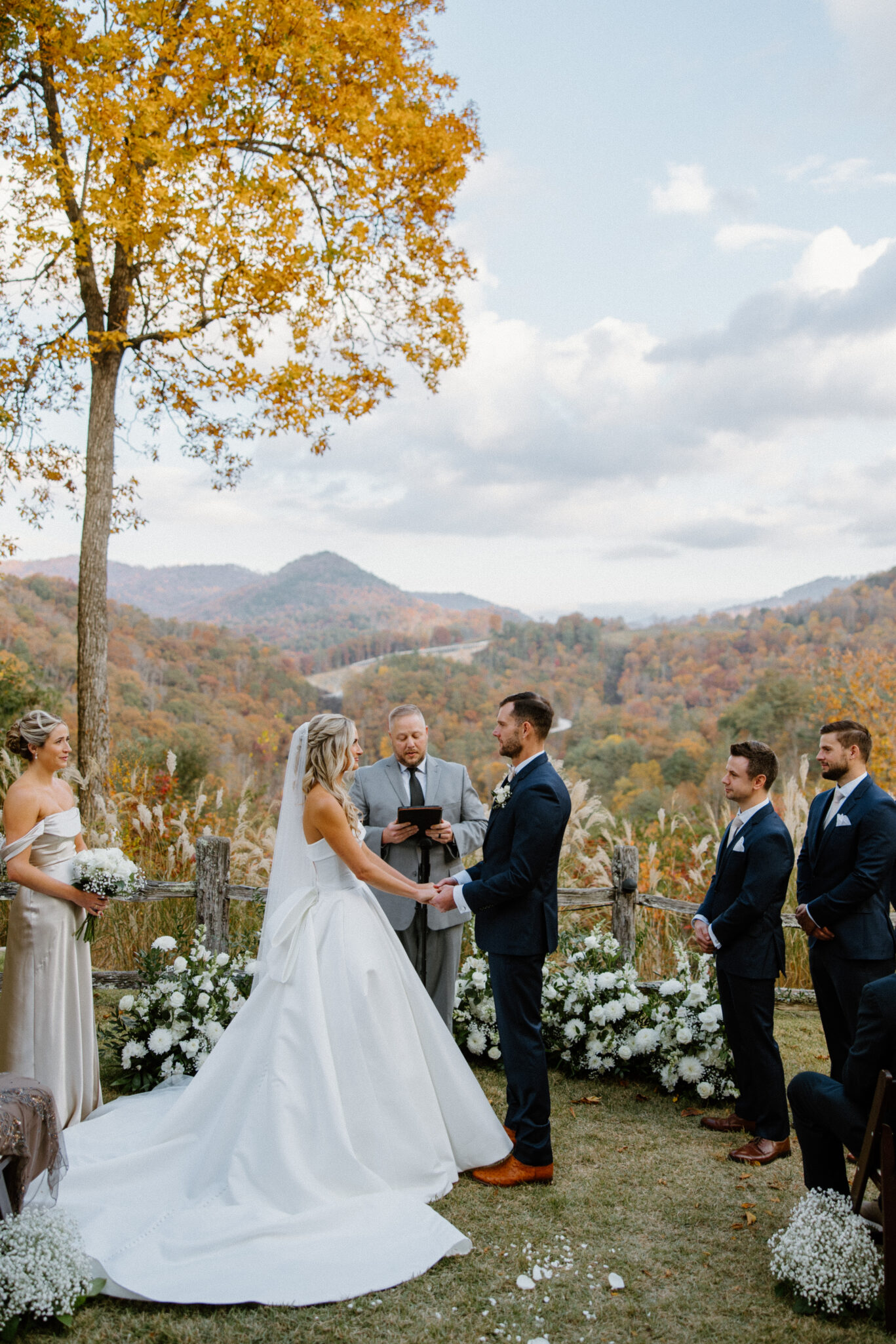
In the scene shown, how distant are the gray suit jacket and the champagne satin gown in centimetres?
166

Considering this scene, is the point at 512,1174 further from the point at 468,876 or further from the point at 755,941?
the point at 755,941

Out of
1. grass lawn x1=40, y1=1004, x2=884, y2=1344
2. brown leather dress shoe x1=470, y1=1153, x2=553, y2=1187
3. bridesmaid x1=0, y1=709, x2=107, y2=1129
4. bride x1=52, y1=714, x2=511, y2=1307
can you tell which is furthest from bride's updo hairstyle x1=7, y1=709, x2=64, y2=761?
brown leather dress shoe x1=470, y1=1153, x2=553, y2=1187

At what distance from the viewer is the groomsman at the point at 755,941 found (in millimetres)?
4754

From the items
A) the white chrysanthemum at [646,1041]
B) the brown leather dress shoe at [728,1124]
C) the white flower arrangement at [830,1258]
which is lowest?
the brown leather dress shoe at [728,1124]

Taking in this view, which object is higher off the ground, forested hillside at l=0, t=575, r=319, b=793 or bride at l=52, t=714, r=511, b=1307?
forested hillside at l=0, t=575, r=319, b=793

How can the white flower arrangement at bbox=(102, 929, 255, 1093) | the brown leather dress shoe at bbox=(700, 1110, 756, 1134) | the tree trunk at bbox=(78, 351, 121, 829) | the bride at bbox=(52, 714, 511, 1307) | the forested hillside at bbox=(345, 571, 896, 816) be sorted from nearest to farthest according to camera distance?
the bride at bbox=(52, 714, 511, 1307) < the brown leather dress shoe at bbox=(700, 1110, 756, 1134) < the white flower arrangement at bbox=(102, 929, 255, 1093) < the tree trunk at bbox=(78, 351, 121, 829) < the forested hillside at bbox=(345, 571, 896, 816)

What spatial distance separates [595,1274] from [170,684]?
22.0 m

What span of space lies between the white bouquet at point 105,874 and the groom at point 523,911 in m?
1.70

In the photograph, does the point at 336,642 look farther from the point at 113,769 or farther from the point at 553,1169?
the point at 553,1169

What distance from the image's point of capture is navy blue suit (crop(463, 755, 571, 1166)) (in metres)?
4.36

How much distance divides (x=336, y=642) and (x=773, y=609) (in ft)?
67.8

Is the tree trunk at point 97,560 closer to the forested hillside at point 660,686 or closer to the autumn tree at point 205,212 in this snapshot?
the autumn tree at point 205,212

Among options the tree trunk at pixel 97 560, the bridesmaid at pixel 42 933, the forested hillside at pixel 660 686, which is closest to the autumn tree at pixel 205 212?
the tree trunk at pixel 97 560

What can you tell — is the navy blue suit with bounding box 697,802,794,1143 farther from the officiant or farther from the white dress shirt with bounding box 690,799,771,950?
the officiant
